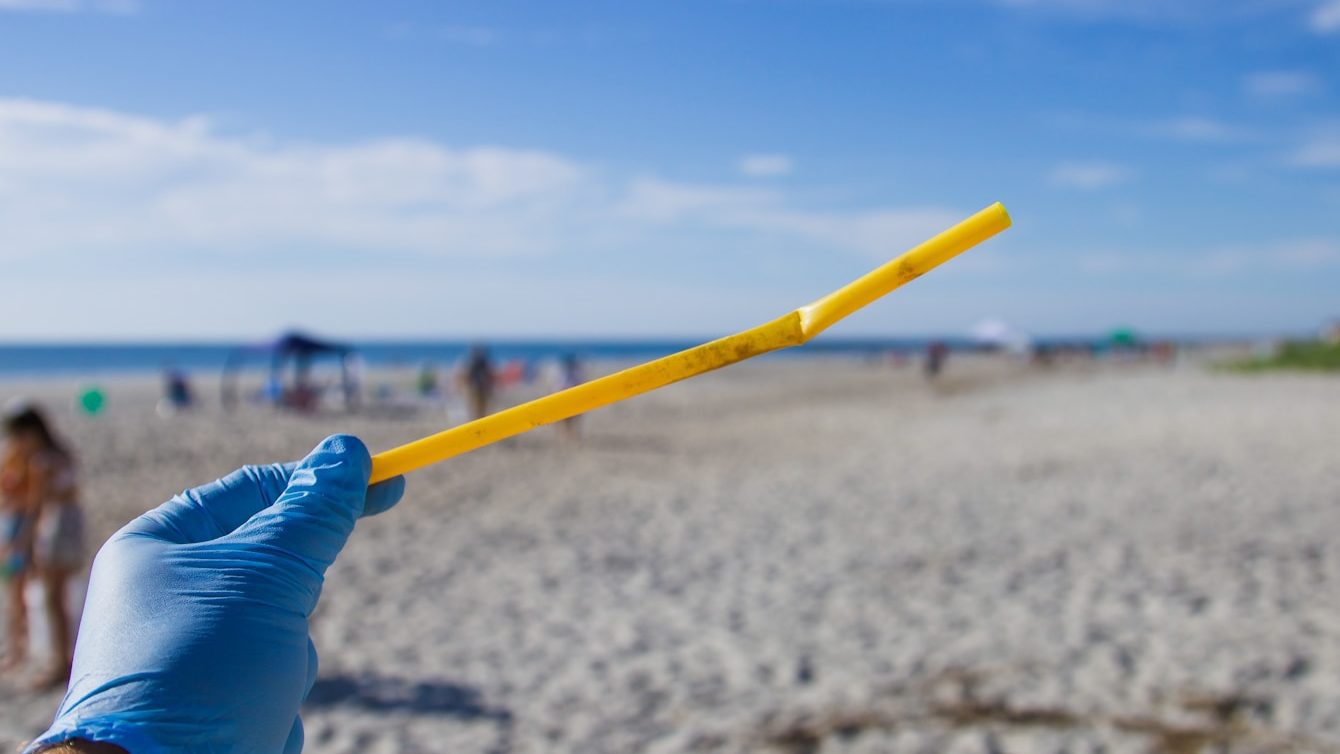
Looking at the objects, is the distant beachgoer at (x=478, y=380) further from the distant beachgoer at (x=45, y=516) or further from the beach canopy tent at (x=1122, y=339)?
the beach canopy tent at (x=1122, y=339)

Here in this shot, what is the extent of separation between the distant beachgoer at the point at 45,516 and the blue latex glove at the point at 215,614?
4.48 meters

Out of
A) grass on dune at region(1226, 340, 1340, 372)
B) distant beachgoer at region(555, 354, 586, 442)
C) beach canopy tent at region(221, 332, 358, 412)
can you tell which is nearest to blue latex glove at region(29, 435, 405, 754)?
distant beachgoer at region(555, 354, 586, 442)

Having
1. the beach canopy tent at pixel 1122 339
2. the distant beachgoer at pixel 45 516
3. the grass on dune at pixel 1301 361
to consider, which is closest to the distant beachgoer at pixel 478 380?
the distant beachgoer at pixel 45 516

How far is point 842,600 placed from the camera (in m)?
6.29

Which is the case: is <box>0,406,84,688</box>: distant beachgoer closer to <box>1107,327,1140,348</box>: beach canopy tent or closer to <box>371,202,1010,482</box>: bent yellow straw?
<box>371,202,1010,482</box>: bent yellow straw

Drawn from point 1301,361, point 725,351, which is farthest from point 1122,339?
point 725,351

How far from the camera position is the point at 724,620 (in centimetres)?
595

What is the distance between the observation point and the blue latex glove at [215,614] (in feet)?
3.68

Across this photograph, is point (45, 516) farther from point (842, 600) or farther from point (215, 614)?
point (215, 614)

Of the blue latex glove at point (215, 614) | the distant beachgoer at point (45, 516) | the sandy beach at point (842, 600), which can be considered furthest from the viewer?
the distant beachgoer at point (45, 516)

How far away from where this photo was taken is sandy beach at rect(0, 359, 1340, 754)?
4.36 meters

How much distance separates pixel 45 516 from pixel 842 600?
4672mm

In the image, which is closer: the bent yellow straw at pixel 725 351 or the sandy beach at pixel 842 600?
the bent yellow straw at pixel 725 351

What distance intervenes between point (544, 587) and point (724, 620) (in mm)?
1488
